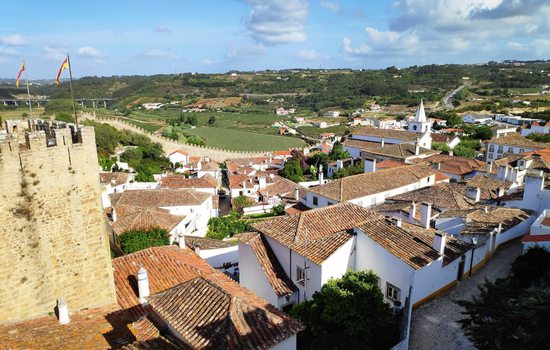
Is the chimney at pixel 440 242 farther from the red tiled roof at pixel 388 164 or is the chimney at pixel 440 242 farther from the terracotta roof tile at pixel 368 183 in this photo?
the red tiled roof at pixel 388 164

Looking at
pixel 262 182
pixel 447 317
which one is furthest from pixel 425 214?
pixel 262 182

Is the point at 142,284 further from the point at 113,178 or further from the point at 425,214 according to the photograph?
the point at 113,178

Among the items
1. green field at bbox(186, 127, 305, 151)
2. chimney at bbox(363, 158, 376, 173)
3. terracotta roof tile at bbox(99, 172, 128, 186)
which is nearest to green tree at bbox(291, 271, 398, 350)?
chimney at bbox(363, 158, 376, 173)

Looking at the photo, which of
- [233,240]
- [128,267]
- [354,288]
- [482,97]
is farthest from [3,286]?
[482,97]

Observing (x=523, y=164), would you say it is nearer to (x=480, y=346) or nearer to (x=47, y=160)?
(x=480, y=346)

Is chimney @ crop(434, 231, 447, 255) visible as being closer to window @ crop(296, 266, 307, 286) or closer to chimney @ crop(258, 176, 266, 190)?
window @ crop(296, 266, 307, 286)

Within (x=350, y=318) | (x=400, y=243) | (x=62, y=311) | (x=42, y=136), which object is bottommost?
(x=350, y=318)

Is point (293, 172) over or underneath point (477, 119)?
underneath
